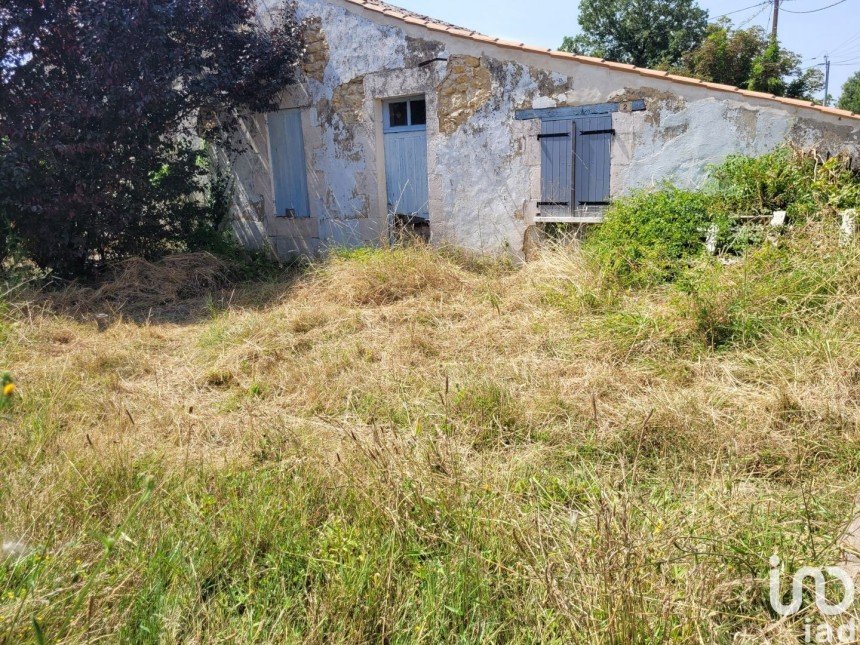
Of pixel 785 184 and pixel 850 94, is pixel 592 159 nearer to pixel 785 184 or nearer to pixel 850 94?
pixel 785 184

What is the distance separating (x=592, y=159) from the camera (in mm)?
7477

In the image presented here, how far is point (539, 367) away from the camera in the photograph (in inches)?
186

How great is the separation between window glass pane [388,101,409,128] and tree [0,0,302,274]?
1.85 meters

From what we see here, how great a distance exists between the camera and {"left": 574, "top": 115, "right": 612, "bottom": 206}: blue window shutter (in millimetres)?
7352

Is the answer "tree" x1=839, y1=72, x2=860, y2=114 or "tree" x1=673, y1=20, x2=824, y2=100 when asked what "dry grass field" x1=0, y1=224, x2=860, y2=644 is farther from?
"tree" x1=839, y1=72, x2=860, y2=114

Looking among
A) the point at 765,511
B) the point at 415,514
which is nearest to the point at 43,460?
the point at 415,514

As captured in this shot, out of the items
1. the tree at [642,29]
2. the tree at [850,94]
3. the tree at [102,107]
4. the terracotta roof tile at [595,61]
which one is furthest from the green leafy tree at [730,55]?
the tree at [850,94]

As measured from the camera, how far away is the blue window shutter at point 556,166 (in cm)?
757

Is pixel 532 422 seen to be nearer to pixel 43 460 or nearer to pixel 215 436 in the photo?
pixel 215 436

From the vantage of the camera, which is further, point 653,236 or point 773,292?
point 653,236

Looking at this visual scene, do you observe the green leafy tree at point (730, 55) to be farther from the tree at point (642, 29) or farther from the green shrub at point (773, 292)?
the green shrub at point (773, 292)

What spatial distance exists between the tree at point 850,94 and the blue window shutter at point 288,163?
36.1 meters

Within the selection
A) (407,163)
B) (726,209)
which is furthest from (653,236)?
(407,163)

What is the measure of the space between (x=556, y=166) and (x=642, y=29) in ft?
71.5
